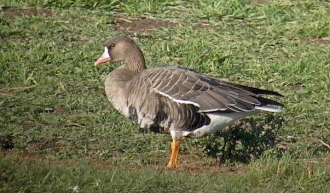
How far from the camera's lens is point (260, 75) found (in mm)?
11344

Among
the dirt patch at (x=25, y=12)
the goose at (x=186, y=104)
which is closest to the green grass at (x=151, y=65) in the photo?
the dirt patch at (x=25, y=12)

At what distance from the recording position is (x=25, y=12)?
493 inches

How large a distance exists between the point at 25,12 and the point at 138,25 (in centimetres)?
148

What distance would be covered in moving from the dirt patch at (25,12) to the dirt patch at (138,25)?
90cm

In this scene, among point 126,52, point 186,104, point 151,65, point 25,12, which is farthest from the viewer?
point 25,12

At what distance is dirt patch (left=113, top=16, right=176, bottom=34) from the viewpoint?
1243 cm

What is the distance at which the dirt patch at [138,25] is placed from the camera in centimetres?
1243

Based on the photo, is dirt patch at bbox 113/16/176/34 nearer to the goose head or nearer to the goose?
the goose head

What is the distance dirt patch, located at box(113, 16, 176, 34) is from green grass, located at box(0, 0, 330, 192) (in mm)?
30

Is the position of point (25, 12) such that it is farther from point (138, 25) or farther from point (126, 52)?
point (126, 52)

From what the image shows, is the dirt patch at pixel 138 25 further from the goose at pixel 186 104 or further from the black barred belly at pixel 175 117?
the black barred belly at pixel 175 117

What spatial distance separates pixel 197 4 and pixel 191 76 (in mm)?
4682

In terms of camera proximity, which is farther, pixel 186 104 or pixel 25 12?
pixel 25 12

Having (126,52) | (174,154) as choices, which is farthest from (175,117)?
(126,52)
